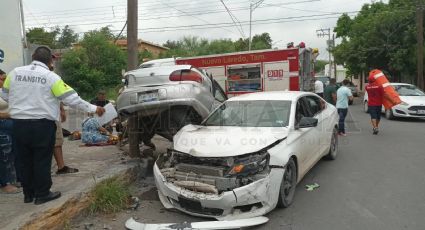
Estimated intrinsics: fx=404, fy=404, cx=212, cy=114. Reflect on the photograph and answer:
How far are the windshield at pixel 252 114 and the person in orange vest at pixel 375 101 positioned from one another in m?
5.99

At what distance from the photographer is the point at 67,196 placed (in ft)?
16.1

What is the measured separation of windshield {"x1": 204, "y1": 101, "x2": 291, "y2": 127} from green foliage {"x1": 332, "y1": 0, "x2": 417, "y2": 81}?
21.5 m

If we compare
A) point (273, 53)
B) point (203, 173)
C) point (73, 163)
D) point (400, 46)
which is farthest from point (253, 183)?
point (400, 46)

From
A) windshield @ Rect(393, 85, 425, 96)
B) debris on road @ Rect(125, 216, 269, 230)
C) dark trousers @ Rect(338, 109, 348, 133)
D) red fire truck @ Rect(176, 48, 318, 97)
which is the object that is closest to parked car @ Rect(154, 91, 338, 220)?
debris on road @ Rect(125, 216, 269, 230)

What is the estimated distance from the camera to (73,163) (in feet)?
23.2

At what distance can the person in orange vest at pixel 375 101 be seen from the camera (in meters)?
11.3

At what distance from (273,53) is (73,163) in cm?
Result: 624

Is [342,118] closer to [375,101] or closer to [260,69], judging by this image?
[375,101]

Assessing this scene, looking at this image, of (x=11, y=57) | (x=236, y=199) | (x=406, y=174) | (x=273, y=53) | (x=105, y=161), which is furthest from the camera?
(x=273, y=53)

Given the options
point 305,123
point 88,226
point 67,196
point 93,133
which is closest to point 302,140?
point 305,123

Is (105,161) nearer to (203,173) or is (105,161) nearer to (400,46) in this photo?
(203,173)

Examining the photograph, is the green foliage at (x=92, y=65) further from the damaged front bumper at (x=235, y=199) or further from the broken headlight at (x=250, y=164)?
the broken headlight at (x=250, y=164)

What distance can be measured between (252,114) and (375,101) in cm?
645

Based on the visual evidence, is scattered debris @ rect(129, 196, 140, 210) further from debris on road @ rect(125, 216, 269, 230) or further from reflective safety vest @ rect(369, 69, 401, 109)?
reflective safety vest @ rect(369, 69, 401, 109)
